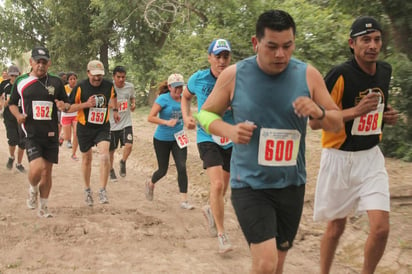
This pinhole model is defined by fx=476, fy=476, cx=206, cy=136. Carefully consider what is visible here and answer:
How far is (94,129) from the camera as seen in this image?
7422mm

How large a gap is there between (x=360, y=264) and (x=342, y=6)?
5.71 meters

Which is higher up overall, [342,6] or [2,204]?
[342,6]

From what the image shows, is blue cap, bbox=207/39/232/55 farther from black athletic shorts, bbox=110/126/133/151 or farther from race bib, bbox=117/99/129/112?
black athletic shorts, bbox=110/126/133/151

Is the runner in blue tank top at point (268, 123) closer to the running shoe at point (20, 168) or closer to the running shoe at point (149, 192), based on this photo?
the running shoe at point (149, 192)

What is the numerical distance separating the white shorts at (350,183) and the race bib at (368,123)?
161 millimetres

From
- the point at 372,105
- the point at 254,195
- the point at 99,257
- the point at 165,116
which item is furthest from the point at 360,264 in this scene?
the point at 165,116

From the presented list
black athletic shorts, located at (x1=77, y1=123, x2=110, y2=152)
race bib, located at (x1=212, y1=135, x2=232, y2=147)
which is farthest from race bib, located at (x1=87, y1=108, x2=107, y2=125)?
race bib, located at (x1=212, y1=135, x2=232, y2=147)

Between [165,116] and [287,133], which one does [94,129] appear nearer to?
[165,116]

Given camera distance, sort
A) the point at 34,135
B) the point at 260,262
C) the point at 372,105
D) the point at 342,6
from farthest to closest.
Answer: the point at 342,6
the point at 34,135
the point at 372,105
the point at 260,262

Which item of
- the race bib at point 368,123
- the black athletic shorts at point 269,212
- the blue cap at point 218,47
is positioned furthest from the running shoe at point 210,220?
the black athletic shorts at point 269,212

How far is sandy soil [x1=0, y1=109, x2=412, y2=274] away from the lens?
4.92 m

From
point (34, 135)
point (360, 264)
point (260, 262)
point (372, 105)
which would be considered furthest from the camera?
point (34, 135)

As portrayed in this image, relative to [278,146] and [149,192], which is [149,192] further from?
[278,146]

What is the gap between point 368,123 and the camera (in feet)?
13.0
